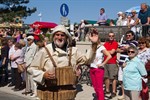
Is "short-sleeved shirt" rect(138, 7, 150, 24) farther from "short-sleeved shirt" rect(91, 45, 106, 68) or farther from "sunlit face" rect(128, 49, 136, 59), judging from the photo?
"sunlit face" rect(128, 49, 136, 59)

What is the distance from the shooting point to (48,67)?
15.3 ft

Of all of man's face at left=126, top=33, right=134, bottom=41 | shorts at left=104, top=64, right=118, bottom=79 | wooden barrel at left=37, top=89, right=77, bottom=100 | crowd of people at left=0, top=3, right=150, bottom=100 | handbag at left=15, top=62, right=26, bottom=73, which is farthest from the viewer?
handbag at left=15, top=62, right=26, bottom=73

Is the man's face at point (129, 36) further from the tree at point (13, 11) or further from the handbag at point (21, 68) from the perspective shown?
the tree at point (13, 11)

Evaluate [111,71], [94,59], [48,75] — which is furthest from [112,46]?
[48,75]

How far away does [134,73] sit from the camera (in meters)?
7.65

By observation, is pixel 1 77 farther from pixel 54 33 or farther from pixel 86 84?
pixel 54 33

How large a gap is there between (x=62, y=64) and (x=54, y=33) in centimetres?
41

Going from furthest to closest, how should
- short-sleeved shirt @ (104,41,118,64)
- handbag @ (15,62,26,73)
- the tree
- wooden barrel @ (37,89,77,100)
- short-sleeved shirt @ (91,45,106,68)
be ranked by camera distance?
the tree, handbag @ (15,62,26,73), short-sleeved shirt @ (104,41,118,64), short-sleeved shirt @ (91,45,106,68), wooden barrel @ (37,89,77,100)

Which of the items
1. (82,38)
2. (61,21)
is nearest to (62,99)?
(61,21)

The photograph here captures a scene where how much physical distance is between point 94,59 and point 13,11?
25.9 metres

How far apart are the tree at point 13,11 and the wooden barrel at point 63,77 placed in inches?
948

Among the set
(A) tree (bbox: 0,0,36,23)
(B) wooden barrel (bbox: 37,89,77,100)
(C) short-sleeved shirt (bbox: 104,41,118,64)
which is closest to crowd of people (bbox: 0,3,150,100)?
(C) short-sleeved shirt (bbox: 104,41,118,64)

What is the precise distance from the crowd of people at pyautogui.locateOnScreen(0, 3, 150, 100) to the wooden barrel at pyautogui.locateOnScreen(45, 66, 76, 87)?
0.07 m

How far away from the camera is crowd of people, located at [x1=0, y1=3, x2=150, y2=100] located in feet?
15.3
